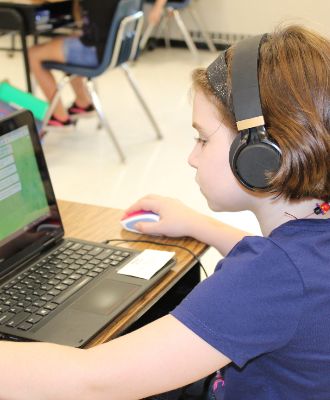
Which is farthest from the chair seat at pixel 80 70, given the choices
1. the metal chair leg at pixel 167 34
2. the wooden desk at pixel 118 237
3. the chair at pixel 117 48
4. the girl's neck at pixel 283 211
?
the metal chair leg at pixel 167 34

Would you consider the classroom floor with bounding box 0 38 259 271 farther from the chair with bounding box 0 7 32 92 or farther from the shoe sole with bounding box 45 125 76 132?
the chair with bounding box 0 7 32 92

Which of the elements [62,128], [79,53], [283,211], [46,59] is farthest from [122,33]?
[283,211]

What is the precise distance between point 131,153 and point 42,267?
8.04 feet

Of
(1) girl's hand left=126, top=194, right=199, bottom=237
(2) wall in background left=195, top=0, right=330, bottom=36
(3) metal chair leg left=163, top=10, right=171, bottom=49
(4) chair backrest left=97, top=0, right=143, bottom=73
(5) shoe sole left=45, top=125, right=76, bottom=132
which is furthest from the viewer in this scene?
(3) metal chair leg left=163, top=10, right=171, bottom=49

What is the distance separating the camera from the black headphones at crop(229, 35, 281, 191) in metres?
0.88

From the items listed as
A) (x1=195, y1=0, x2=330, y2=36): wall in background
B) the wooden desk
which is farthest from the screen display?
(x1=195, y1=0, x2=330, y2=36): wall in background

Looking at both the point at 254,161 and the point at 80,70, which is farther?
the point at 80,70

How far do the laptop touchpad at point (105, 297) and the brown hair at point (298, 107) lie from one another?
31 centimetres

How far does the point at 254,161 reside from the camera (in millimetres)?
903

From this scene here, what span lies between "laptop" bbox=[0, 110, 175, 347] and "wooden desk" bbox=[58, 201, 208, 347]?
1cm

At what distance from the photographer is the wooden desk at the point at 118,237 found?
1.05 m

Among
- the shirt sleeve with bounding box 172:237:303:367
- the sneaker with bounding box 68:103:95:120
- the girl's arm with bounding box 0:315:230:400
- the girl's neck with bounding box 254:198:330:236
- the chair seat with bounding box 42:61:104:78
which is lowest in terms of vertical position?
the sneaker with bounding box 68:103:95:120

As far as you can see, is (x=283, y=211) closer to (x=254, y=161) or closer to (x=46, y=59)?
(x=254, y=161)

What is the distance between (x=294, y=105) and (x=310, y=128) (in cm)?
4
